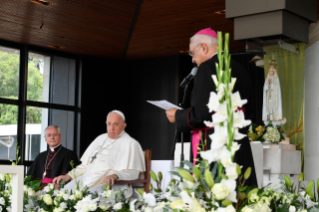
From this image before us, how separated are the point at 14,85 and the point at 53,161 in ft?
11.4

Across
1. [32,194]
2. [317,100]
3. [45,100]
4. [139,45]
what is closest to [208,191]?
[32,194]

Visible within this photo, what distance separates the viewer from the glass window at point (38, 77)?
881cm

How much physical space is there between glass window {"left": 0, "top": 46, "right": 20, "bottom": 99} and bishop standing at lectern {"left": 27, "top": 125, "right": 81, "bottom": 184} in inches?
120

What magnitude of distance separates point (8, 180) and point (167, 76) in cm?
720

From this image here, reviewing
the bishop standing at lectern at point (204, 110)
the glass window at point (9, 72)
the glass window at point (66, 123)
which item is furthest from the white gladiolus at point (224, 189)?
the glass window at point (66, 123)

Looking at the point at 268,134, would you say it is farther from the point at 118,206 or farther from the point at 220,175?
the point at 220,175

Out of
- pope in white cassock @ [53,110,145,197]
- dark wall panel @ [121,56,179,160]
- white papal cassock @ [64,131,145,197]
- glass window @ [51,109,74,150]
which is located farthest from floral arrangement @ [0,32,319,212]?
glass window @ [51,109,74,150]

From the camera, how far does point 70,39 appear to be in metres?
8.23

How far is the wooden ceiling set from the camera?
6.45m

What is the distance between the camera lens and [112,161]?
487cm

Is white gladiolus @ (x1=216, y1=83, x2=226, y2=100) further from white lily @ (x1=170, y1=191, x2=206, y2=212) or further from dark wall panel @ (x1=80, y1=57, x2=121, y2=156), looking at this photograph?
dark wall panel @ (x1=80, y1=57, x2=121, y2=156)

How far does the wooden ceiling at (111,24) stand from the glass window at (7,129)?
1334mm

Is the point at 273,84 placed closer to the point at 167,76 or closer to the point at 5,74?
the point at 167,76

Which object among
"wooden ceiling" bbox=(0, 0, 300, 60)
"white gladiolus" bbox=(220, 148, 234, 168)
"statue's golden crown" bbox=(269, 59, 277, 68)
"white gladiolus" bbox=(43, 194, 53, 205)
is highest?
"wooden ceiling" bbox=(0, 0, 300, 60)
